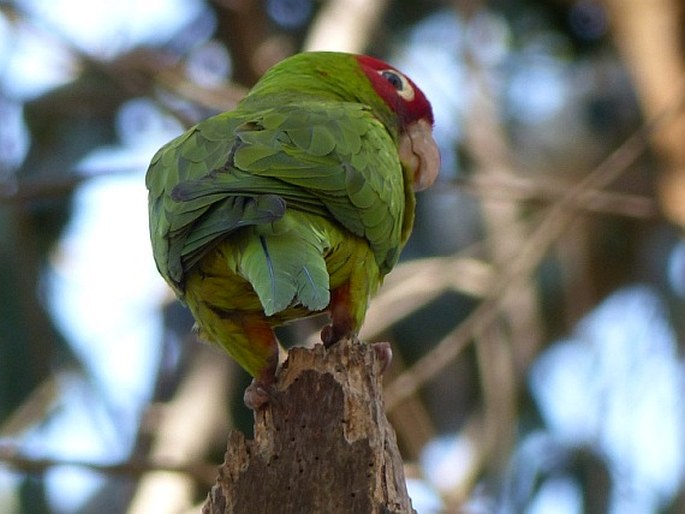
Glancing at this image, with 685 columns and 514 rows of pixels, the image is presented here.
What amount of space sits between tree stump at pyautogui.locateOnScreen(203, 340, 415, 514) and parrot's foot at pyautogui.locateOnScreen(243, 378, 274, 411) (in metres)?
0.02

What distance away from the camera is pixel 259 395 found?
3559mm

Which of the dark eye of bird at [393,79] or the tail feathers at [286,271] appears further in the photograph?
the dark eye of bird at [393,79]

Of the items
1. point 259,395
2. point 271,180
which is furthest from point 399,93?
point 259,395

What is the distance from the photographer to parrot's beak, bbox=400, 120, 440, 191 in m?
4.71

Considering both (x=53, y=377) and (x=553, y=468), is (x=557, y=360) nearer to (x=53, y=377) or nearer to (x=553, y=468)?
(x=553, y=468)

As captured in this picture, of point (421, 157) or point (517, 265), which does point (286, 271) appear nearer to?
point (421, 157)

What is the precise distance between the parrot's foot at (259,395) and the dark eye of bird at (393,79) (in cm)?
166

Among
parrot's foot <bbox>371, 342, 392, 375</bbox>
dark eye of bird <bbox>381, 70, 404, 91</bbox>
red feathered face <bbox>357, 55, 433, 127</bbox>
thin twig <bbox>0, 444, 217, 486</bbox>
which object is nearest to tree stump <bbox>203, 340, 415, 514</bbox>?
parrot's foot <bbox>371, 342, 392, 375</bbox>

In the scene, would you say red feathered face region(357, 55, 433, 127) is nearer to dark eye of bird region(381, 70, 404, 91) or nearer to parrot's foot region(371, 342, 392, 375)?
dark eye of bird region(381, 70, 404, 91)

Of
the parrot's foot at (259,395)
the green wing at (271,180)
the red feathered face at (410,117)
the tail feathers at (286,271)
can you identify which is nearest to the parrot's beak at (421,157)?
the red feathered face at (410,117)

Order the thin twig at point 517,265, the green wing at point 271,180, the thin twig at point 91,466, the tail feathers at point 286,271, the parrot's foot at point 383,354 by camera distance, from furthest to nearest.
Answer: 1. the thin twig at point 517,265
2. the thin twig at point 91,466
3. the parrot's foot at point 383,354
4. the green wing at point 271,180
5. the tail feathers at point 286,271

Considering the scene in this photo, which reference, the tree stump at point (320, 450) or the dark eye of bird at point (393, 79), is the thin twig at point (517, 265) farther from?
the tree stump at point (320, 450)

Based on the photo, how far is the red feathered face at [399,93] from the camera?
4.86 meters

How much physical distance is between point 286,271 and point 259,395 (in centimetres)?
39
